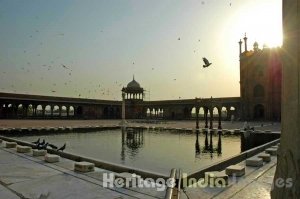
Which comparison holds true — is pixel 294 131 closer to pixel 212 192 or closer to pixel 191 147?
pixel 212 192

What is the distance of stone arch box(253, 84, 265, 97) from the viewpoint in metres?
39.3

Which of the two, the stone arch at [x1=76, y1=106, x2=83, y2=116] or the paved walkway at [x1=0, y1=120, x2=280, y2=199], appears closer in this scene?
the paved walkway at [x1=0, y1=120, x2=280, y2=199]

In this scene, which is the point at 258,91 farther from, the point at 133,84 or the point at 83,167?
the point at 83,167

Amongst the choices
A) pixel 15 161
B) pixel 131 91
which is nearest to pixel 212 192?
pixel 15 161

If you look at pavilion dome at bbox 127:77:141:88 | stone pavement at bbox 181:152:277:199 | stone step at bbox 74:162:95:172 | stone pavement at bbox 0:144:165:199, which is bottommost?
stone pavement at bbox 0:144:165:199

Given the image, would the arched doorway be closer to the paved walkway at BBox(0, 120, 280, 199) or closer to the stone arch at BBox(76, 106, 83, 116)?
the stone arch at BBox(76, 106, 83, 116)

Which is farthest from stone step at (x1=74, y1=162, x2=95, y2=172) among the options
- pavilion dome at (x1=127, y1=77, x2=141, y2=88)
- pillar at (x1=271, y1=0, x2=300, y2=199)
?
pavilion dome at (x1=127, y1=77, x2=141, y2=88)

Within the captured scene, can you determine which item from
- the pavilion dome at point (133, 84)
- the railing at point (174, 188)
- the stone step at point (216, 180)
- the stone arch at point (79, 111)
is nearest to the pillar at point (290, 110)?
the railing at point (174, 188)

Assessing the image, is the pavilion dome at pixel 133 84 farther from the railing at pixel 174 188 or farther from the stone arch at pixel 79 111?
the railing at pixel 174 188

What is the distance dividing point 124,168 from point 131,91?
48.0 metres

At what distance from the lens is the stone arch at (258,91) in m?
39.3

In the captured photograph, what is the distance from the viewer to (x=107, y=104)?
50344 mm

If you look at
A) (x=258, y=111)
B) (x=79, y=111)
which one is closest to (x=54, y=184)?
(x=258, y=111)

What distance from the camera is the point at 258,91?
130ft
